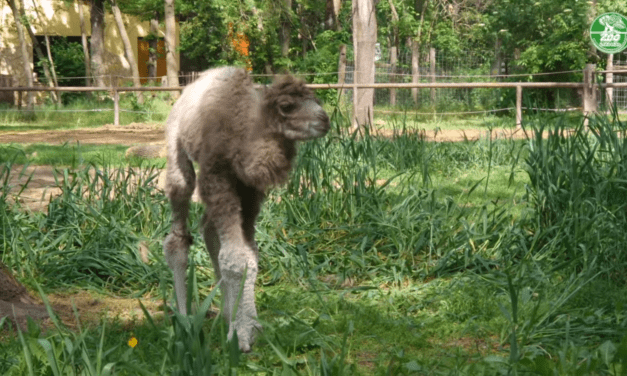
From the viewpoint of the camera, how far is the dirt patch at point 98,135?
15158mm

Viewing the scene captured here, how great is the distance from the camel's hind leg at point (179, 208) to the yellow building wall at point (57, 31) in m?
26.4

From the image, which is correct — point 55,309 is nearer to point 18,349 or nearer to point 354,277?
point 18,349

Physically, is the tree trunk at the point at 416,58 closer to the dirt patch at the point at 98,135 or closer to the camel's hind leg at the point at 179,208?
the dirt patch at the point at 98,135

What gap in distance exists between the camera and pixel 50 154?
1159cm

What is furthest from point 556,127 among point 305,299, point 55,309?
point 55,309

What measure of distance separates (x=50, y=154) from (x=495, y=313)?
878 cm

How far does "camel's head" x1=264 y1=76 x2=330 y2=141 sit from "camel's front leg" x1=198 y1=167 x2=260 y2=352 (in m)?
0.36

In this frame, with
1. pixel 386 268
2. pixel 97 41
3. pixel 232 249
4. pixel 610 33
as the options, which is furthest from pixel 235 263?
pixel 97 41

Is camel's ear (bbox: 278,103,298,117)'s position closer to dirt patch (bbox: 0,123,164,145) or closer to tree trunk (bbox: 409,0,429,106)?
dirt patch (bbox: 0,123,164,145)

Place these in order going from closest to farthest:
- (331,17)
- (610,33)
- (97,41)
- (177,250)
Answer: (177,250) < (610,33) < (97,41) < (331,17)

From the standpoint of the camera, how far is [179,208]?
394cm

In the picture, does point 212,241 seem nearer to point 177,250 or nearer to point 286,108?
point 177,250

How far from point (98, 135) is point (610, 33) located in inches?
396

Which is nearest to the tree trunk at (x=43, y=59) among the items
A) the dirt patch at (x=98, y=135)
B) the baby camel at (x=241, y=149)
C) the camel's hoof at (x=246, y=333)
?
the dirt patch at (x=98, y=135)
